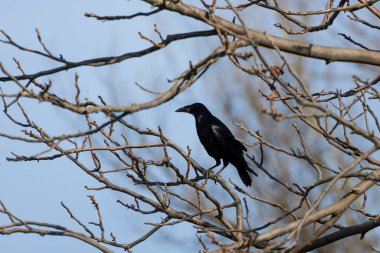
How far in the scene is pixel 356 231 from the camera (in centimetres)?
438

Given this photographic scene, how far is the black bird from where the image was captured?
24.9 feet

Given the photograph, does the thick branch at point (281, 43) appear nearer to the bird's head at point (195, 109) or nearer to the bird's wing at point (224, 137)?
the bird's wing at point (224, 137)

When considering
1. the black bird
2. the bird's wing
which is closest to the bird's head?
the black bird

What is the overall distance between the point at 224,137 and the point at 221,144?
8cm

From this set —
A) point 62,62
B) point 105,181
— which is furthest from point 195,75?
point 105,181

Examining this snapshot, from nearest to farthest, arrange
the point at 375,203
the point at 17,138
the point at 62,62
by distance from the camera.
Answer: the point at 17,138 < the point at 62,62 < the point at 375,203

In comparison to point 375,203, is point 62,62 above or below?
below

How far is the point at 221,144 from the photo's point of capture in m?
7.78

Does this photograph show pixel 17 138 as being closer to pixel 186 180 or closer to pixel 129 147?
pixel 129 147

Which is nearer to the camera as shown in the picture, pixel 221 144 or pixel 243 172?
pixel 243 172

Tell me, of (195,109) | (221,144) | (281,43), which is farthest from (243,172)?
(281,43)

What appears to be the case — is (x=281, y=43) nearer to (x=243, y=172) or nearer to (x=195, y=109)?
(x=243, y=172)

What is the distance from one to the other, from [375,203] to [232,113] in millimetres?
3904

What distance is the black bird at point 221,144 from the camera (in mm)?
7602
